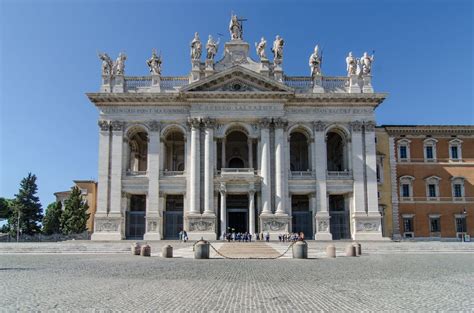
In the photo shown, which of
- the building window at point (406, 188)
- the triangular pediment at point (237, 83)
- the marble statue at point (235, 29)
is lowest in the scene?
the building window at point (406, 188)

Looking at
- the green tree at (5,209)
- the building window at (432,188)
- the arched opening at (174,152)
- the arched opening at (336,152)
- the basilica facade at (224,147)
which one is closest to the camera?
the basilica facade at (224,147)

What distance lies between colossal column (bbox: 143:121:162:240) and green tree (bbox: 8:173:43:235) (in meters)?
25.4

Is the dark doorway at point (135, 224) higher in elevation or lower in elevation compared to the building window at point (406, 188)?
lower

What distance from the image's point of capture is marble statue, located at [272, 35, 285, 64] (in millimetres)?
44344

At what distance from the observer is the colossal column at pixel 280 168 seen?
41.2m

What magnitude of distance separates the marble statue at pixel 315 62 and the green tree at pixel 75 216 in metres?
31.2

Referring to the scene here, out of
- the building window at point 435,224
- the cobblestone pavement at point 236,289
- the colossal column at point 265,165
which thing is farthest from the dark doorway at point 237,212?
the cobblestone pavement at point 236,289

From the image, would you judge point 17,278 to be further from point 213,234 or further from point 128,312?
point 213,234

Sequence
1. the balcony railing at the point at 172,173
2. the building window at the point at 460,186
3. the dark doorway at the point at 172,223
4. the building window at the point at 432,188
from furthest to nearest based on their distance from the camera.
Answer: the building window at the point at 460,186, the building window at the point at 432,188, the balcony railing at the point at 172,173, the dark doorway at the point at 172,223

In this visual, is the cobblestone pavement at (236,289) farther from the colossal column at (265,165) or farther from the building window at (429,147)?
the building window at (429,147)

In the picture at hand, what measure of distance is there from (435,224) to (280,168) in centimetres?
1845

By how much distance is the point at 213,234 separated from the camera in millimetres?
40312

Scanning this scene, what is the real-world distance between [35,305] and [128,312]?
7.12 ft

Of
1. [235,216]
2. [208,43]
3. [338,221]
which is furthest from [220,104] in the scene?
[338,221]
